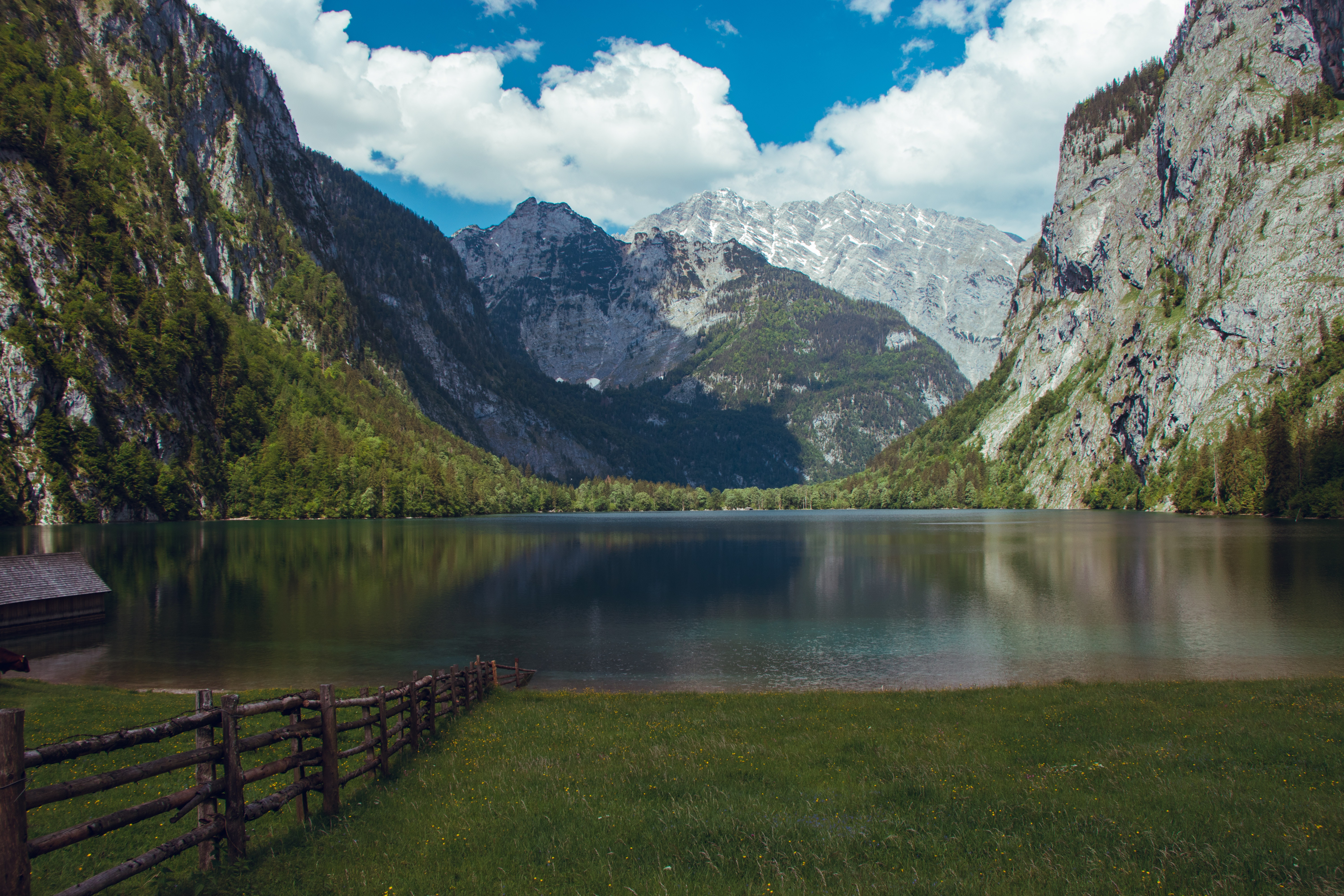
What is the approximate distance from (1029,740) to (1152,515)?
177 m

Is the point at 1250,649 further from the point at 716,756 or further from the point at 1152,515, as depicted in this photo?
the point at 1152,515

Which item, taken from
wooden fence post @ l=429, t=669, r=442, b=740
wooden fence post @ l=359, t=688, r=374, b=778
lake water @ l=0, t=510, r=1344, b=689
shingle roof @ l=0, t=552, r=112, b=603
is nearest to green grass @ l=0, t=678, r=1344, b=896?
wooden fence post @ l=359, t=688, r=374, b=778

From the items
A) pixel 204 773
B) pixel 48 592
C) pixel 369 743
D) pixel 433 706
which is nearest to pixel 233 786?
pixel 204 773

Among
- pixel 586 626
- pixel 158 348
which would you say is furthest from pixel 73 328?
pixel 586 626

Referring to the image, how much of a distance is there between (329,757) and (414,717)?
530 centimetres

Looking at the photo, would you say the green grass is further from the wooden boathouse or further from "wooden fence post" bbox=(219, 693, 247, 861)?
the wooden boathouse

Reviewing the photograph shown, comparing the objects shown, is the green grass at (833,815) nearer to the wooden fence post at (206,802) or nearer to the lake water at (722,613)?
the wooden fence post at (206,802)

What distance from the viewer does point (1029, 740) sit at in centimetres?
1878

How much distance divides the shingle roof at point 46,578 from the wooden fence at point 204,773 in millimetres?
42393

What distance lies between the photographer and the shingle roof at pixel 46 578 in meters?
44.9

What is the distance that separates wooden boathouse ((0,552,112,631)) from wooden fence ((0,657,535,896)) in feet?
139

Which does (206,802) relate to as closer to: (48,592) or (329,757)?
(329,757)

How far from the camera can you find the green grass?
981cm

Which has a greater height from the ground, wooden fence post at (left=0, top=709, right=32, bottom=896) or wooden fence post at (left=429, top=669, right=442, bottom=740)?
wooden fence post at (left=0, top=709, right=32, bottom=896)
